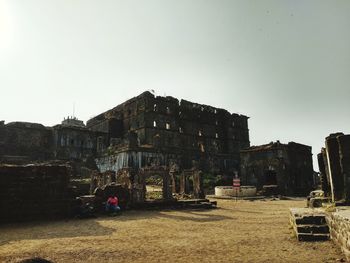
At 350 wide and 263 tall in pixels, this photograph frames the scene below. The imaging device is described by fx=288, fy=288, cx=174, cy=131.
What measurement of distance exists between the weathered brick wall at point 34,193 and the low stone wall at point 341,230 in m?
11.4

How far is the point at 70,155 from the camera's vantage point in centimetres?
4247

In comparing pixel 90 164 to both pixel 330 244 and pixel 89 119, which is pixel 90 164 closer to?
pixel 89 119

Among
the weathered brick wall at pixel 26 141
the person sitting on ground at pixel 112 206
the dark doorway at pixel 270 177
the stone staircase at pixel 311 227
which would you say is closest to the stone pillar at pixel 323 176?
the stone staircase at pixel 311 227

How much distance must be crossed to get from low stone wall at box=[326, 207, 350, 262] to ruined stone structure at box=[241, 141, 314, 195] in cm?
2407

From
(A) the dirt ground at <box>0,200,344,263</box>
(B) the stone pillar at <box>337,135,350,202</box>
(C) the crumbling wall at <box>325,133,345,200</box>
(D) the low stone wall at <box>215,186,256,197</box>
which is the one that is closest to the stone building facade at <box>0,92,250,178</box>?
(D) the low stone wall at <box>215,186,256,197</box>

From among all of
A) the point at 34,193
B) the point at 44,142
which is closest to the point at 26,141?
the point at 44,142

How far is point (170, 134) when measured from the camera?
4828 cm

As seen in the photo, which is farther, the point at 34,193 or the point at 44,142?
the point at 44,142

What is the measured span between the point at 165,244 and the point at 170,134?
40705 millimetres

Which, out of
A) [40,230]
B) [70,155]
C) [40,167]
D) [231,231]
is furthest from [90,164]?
[231,231]

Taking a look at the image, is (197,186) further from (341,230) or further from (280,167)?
(341,230)

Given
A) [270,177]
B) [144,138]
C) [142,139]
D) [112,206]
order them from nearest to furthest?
[112,206] → [270,177] → [144,138] → [142,139]

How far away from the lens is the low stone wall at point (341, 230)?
5504 millimetres

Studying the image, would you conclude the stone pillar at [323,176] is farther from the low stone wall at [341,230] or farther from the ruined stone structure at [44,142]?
the ruined stone structure at [44,142]
